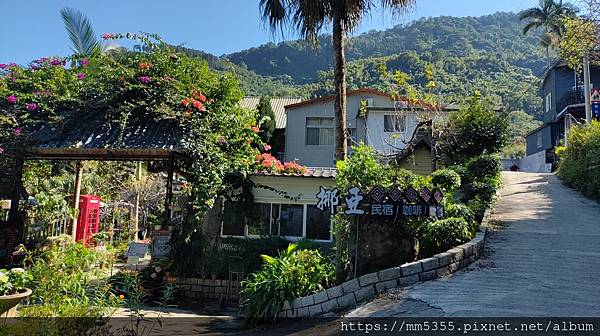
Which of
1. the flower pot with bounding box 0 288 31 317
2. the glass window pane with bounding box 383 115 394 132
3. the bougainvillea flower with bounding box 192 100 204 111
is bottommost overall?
the flower pot with bounding box 0 288 31 317

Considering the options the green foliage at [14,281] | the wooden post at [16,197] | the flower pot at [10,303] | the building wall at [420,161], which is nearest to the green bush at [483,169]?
the building wall at [420,161]

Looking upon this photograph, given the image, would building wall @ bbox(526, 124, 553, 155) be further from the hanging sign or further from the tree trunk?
the hanging sign

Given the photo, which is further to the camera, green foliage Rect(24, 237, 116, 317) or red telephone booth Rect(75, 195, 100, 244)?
red telephone booth Rect(75, 195, 100, 244)

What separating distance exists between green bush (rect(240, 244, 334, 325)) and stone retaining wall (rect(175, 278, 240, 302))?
3.11 meters

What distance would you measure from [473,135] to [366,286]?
1109 cm

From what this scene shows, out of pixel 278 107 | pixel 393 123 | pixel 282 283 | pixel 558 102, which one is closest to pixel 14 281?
pixel 282 283

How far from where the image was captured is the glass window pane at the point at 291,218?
12336 millimetres

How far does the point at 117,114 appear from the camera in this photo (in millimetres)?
11664

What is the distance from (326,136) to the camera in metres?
26.0

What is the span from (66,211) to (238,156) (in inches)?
283

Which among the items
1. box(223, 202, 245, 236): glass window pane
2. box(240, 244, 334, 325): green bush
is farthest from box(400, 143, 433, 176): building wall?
box(240, 244, 334, 325): green bush

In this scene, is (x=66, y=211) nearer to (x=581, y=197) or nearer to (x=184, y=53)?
(x=184, y=53)

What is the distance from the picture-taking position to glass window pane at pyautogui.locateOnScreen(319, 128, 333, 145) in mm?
25906

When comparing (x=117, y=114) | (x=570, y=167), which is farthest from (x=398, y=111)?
(x=117, y=114)
